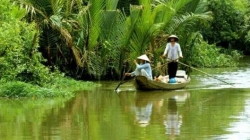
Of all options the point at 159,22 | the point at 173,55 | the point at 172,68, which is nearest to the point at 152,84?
the point at 172,68

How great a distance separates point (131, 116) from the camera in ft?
39.2

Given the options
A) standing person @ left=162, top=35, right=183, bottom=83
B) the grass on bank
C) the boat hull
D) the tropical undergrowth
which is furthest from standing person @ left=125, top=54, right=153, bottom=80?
the grass on bank

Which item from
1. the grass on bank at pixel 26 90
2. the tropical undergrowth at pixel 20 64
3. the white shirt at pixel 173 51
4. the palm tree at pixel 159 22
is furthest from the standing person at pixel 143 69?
the palm tree at pixel 159 22

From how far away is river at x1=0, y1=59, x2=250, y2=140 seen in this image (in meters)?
9.70

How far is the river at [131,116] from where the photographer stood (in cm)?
970

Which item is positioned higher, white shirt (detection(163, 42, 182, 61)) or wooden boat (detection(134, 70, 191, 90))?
white shirt (detection(163, 42, 182, 61))

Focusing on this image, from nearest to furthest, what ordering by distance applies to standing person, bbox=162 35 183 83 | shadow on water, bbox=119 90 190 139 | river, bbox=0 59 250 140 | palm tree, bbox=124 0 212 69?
1. river, bbox=0 59 250 140
2. shadow on water, bbox=119 90 190 139
3. standing person, bbox=162 35 183 83
4. palm tree, bbox=124 0 212 69

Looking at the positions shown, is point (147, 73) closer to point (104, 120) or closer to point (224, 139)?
point (104, 120)

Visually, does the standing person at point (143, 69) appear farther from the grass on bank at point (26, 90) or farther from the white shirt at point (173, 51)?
the grass on bank at point (26, 90)

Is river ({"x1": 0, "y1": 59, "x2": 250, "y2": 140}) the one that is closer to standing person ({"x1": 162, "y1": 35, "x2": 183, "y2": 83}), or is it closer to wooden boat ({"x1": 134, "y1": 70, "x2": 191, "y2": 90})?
wooden boat ({"x1": 134, "y1": 70, "x2": 191, "y2": 90})

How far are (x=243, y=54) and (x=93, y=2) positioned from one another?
26.2m

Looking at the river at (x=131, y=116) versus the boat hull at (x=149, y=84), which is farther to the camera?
the boat hull at (x=149, y=84)

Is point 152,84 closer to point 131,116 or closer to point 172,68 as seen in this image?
point 172,68

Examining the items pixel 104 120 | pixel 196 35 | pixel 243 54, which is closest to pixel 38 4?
pixel 196 35
